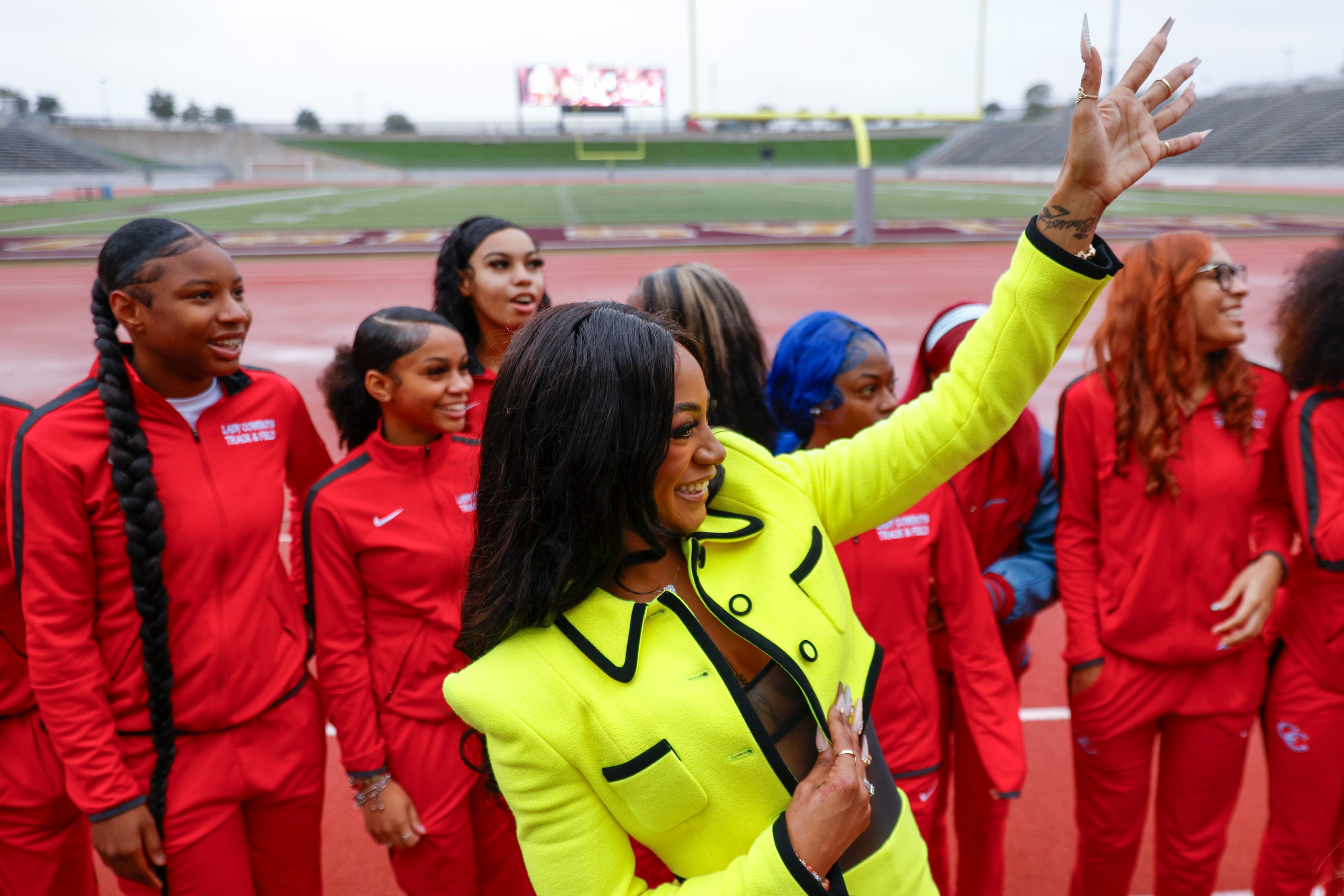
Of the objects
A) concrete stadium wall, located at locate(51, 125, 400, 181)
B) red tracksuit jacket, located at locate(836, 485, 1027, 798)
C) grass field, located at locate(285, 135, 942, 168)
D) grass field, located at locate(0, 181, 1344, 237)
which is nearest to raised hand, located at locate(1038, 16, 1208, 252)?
red tracksuit jacket, located at locate(836, 485, 1027, 798)

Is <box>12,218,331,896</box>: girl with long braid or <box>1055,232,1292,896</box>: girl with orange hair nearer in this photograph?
<box>12,218,331,896</box>: girl with long braid

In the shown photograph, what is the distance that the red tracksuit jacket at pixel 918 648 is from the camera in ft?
7.25

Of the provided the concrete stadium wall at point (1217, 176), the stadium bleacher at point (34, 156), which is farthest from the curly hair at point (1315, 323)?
the concrete stadium wall at point (1217, 176)

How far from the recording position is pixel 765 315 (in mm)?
12695

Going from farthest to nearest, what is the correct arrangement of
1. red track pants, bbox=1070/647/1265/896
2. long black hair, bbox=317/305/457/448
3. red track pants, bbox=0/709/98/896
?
long black hair, bbox=317/305/457/448 < red track pants, bbox=1070/647/1265/896 < red track pants, bbox=0/709/98/896

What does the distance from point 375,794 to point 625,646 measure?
1.36 metres

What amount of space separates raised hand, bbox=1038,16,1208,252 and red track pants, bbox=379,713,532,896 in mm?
1861

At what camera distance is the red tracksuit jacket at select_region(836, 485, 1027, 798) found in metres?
2.21

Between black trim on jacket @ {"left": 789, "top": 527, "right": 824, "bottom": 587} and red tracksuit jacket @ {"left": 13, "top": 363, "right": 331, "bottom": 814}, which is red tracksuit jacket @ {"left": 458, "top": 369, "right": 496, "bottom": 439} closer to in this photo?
red tracksuit jacket @ {"left": 13, "top": 363, "right": 331, "bottom": 814}

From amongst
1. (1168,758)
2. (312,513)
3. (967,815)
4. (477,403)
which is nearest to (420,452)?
(312,513)

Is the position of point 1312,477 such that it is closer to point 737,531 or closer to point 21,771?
point 737,531

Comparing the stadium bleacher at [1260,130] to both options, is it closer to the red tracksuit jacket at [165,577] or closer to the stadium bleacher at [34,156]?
the red tracksuit jacket at [165,577]

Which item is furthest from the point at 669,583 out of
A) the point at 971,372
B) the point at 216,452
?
the point at 216,452

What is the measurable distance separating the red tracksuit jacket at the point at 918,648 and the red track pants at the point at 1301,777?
833mm
